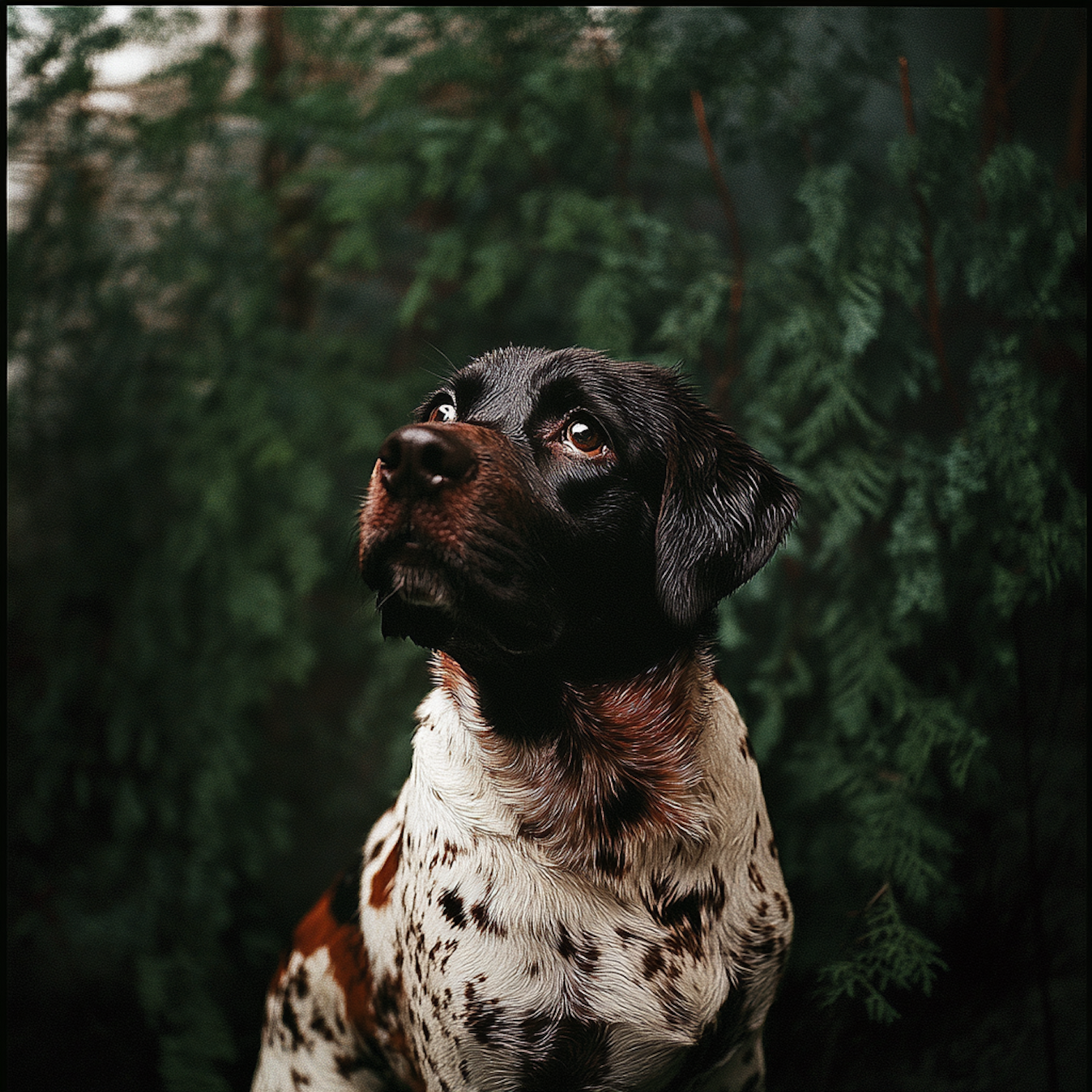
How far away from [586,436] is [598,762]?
0.42m

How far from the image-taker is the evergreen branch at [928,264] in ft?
5.20

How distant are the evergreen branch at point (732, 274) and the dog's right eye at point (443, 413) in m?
0.98

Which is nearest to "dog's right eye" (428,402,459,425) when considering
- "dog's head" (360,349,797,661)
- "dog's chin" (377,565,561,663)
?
"dog's head" (360,349,797,661)

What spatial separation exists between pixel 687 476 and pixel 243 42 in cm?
235

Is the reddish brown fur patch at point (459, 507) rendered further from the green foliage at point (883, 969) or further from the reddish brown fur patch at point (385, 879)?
the green foliage at point (883, 969)

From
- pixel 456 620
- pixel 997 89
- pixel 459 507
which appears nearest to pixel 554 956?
pixel 456 620

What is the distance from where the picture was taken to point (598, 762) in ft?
3.37

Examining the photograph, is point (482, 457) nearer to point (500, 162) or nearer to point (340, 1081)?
point (340, 1081)

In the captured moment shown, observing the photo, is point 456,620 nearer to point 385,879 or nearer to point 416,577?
point 416,577

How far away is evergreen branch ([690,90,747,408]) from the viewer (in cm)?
182

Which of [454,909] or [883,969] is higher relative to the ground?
[454,909]

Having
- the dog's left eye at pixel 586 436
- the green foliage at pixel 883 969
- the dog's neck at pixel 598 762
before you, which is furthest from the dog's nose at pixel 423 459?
the green foliage at pixel 883 969

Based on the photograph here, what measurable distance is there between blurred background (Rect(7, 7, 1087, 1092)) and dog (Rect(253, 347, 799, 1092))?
322 millimetres

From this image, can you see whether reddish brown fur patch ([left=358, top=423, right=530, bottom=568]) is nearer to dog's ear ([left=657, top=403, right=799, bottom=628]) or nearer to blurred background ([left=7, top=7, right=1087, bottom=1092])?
dog's ear ([left=657, top=403, right=799, bottom=628])
